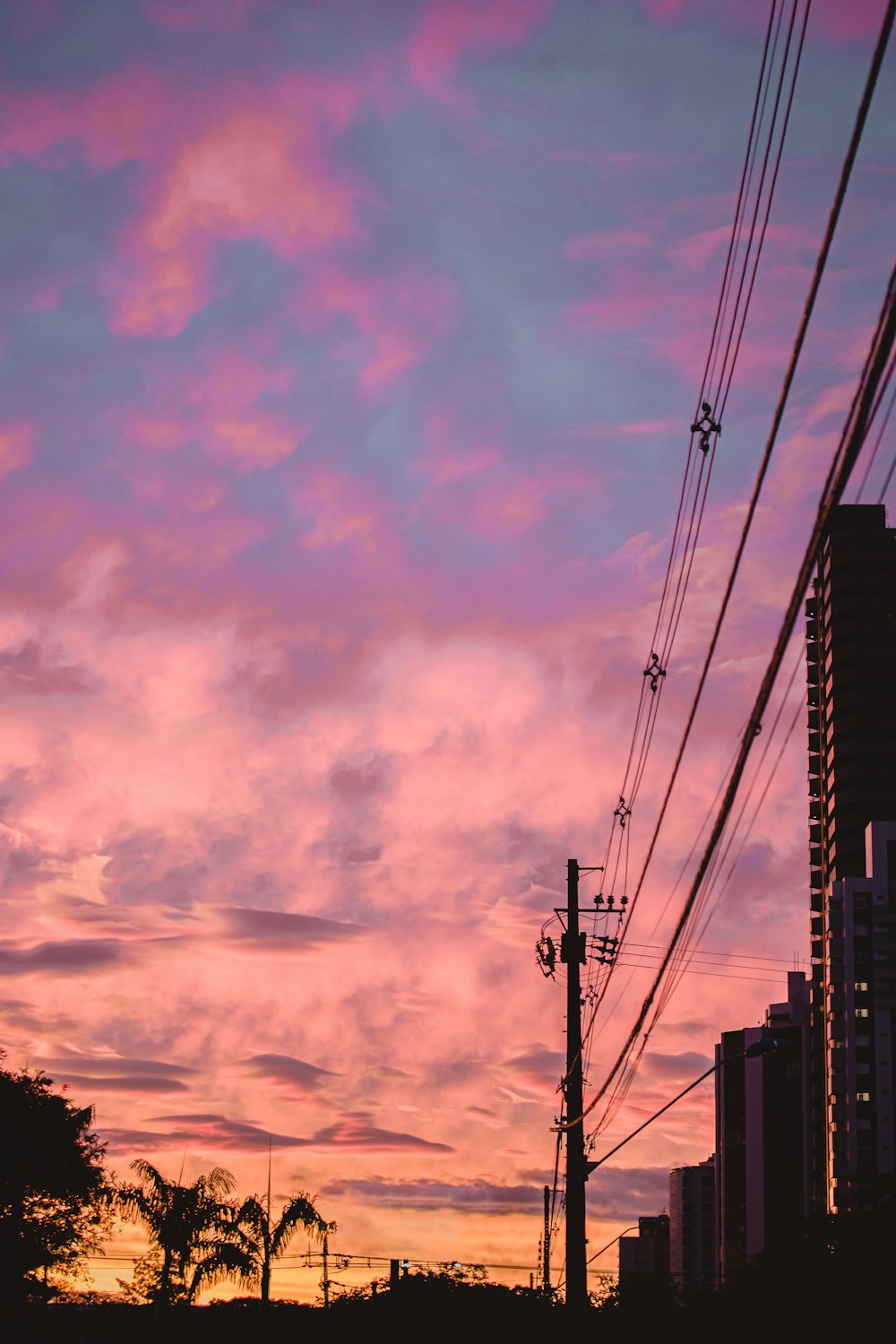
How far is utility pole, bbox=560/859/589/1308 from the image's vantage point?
3148 centimetres

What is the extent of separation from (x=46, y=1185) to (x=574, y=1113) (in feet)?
144

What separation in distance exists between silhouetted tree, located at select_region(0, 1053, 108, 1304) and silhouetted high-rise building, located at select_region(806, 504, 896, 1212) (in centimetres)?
7193

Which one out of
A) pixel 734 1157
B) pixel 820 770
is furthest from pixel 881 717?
pixel 734 1157

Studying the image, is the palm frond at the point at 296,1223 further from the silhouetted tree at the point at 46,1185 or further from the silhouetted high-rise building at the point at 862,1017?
the silhouetted high-rise building at the point at 862,1017

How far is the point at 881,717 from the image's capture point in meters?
167

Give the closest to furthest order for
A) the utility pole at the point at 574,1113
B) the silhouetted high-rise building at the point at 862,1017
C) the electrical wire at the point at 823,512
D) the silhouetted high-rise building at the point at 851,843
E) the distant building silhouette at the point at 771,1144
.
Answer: the electrical wire at the point at 823,512
the utility pole at the point at 574,1113
the silhouetted high-rise building at the point at 862,1017
the silhouetted high-rise building at the point at 851,843
the distant building silhouette at the point at 771,1144

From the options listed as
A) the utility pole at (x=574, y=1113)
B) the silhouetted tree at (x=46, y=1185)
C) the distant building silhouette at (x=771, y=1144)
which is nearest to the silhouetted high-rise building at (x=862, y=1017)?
the distant building silhouette at (x=771, y=1144)

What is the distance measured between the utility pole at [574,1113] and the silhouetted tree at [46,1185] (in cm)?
4181

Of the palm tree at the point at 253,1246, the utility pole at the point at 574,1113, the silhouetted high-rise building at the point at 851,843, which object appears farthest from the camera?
the silhouetted high-rise building at the point at 851,843

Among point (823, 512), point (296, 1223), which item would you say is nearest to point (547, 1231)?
point (296, 1223)

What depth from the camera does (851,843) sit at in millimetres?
161750

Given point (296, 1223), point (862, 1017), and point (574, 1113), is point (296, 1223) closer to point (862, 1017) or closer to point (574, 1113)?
point (574, 1113)

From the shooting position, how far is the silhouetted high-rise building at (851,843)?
139000mm

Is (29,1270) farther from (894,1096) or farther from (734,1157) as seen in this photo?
(734,1157)
